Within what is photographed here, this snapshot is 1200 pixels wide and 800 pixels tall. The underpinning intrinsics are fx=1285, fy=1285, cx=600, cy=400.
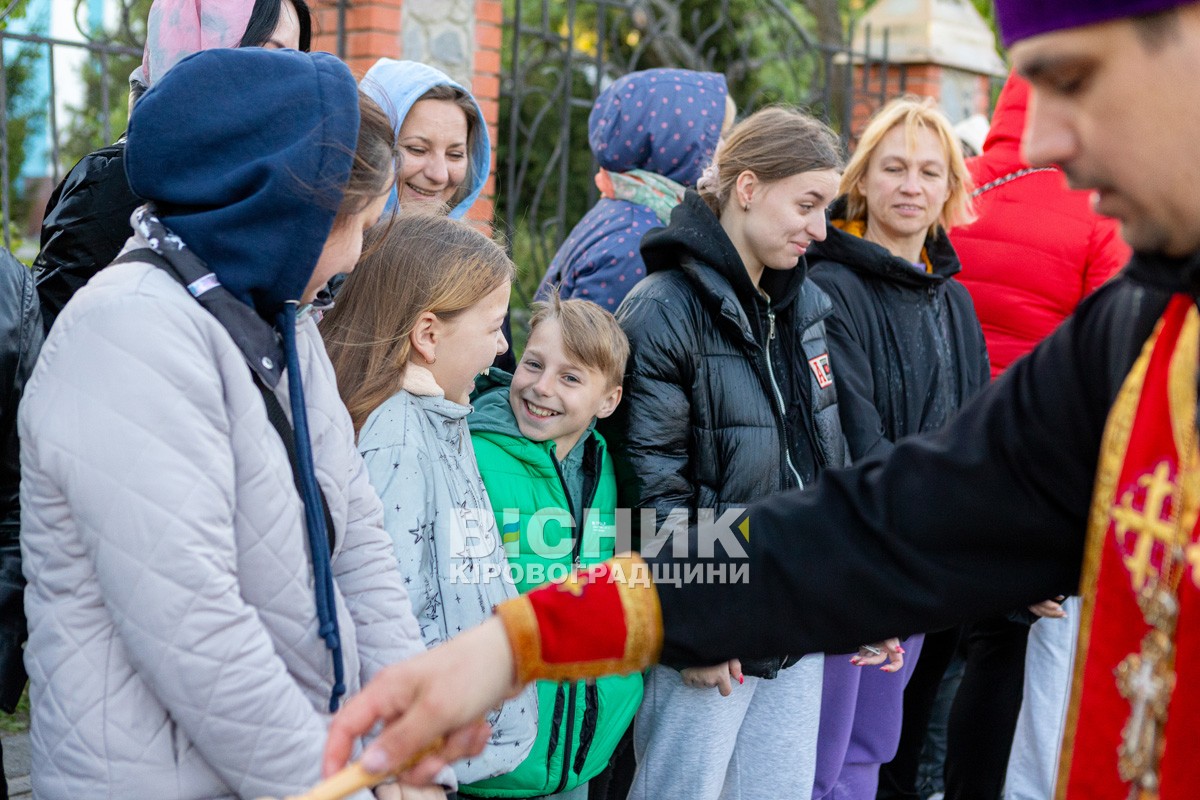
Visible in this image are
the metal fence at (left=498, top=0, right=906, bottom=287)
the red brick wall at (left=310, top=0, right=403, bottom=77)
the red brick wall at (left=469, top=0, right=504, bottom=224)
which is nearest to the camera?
the red brick wall at (left=310, top=0, right=403, bottom=77)

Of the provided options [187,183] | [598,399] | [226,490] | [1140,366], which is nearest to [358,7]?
[598,399]

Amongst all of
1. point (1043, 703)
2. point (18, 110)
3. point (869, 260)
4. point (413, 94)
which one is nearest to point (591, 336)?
point (413, 94)

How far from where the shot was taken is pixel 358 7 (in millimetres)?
5383

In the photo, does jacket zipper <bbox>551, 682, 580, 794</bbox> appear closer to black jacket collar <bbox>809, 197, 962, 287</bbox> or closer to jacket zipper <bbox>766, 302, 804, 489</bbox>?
jacket zipper <bbox>766, 302, 804, 489</bbox>

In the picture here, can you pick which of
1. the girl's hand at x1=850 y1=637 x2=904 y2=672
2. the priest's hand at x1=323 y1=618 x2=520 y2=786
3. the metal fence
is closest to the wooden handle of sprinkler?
the priest's hand at x1=323 y1=618 x2=520 y2=786

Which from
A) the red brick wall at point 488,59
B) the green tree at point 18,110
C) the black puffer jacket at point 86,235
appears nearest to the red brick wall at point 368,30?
the red brick wall at point 488,59

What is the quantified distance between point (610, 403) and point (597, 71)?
3363 millimetres

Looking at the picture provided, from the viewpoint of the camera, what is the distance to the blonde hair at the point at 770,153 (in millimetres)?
3658

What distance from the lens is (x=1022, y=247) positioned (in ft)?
14.8

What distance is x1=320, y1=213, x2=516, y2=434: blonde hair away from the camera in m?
2.86

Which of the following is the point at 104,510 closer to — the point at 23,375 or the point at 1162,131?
the point at 23,375

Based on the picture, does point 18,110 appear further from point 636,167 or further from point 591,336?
point 591,336

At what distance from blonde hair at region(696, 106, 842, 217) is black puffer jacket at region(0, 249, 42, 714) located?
201 centimetres

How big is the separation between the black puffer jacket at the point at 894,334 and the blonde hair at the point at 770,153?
1.41ft
